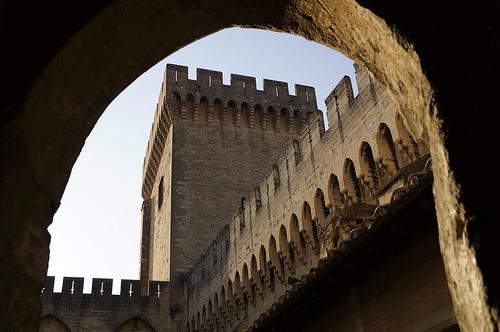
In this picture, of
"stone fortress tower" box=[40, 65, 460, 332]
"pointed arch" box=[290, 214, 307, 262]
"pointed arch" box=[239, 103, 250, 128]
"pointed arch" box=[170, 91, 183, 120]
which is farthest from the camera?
"pointed arch" box=[239, 103, 250, 128]

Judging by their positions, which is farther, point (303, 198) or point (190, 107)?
point (190, 107)

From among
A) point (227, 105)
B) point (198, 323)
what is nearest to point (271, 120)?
point (227, 105)

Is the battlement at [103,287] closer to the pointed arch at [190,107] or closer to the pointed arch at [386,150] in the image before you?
the pointed arch at [190,107]

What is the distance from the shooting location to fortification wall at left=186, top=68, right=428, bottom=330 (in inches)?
406

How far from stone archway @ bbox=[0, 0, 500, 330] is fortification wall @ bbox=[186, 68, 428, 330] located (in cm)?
571

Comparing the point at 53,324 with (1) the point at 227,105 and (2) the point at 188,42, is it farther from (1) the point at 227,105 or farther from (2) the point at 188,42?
(2) the point at 188,42

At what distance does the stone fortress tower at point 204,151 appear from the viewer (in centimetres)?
2044

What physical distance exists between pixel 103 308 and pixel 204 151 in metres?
6.79

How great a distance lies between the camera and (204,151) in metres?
22.0

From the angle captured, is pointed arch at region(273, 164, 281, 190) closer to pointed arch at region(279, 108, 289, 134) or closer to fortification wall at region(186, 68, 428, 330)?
fortification wall at region(186, 68, 428, 330)

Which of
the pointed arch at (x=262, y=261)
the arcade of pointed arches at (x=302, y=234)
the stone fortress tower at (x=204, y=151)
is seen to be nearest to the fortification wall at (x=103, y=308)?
the stone fortress tower at (x=204, y=151)

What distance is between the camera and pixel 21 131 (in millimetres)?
1907

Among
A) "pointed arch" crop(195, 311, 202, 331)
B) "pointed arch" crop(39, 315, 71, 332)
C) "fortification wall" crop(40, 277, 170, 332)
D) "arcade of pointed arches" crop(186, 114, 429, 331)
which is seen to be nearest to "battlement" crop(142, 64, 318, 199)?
"fortification wall" crop(40, 277, 170, 332)

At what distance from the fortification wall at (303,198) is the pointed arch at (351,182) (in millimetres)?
20
